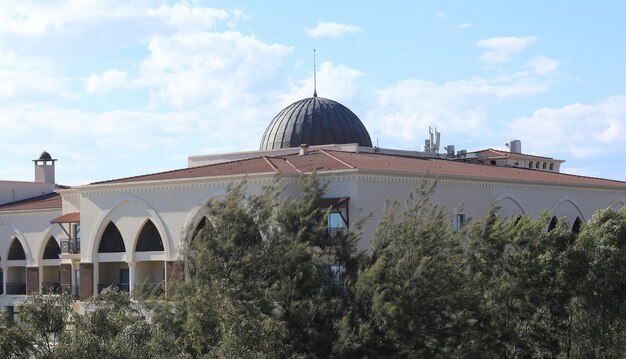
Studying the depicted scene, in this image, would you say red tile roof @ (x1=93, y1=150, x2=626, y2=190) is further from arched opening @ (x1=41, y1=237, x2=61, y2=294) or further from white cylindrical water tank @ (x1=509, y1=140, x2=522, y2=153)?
white cylindrical water tank @ (x1=509, y1=140, x2=522, y2=153)

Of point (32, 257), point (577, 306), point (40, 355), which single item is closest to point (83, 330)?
point (40, 355)

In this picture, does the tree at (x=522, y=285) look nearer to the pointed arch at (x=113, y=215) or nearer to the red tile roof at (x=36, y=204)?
the pointed arch at (x=113, y=215)

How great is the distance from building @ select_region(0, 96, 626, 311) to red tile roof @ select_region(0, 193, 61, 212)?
12 cm

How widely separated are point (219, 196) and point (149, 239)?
5.28 m

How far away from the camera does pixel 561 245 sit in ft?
115

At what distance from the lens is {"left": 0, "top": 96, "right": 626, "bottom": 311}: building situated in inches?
1608

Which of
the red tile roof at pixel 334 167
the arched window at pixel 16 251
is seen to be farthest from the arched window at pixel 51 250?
the red tile roof at pixel 334 167

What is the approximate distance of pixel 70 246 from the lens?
5034 centimetres

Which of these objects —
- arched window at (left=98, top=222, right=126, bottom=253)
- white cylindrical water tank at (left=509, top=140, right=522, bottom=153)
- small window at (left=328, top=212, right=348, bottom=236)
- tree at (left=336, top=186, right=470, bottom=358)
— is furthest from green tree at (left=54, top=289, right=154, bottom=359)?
white cylindrical water tank at (left=509, top=140, right=522, bottom=153)

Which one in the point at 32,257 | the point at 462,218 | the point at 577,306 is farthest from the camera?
the point at 32,257

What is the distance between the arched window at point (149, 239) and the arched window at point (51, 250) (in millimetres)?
11350

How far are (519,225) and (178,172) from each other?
52.8 feet

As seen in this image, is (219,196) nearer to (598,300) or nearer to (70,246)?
(70,246)

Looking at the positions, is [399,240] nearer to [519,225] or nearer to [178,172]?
[519,225]
